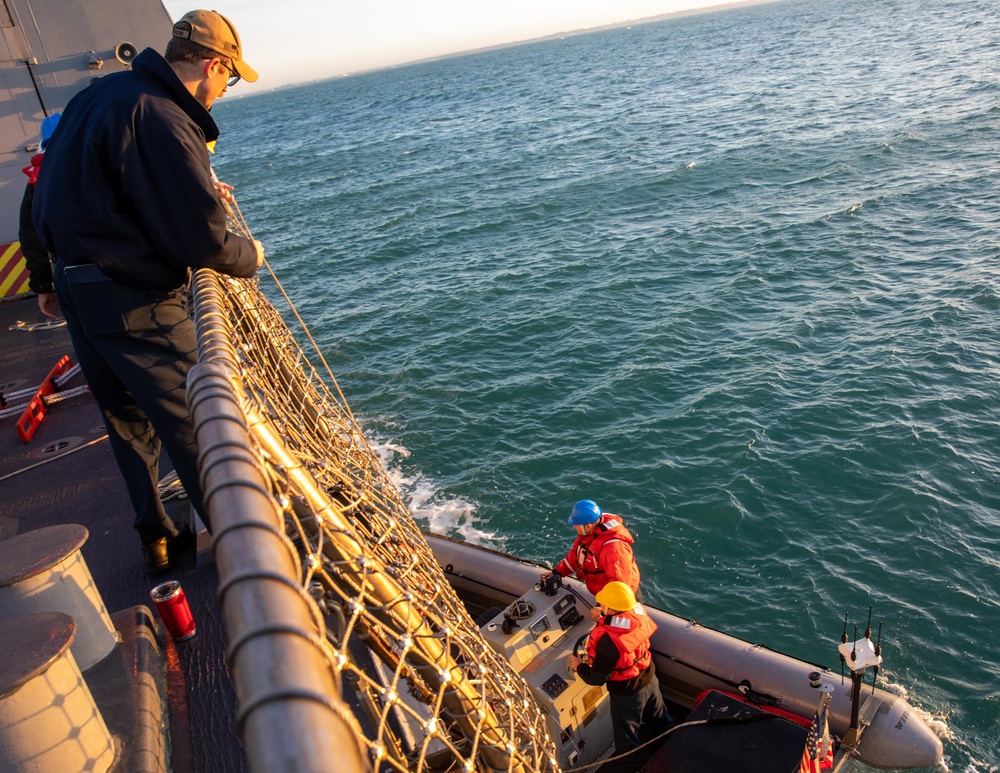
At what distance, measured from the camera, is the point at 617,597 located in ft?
18.1

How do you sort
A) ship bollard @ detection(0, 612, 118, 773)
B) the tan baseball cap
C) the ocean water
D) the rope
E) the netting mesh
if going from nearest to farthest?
1. the netting mesh
2. ship bollard @ detection(0, 612, 118, 773)
3. the tan baseball cap
4. the ocean water
5. the rope

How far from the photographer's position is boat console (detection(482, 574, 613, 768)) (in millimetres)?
5957

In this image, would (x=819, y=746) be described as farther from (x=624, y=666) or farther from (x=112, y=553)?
(x=112, y=553)

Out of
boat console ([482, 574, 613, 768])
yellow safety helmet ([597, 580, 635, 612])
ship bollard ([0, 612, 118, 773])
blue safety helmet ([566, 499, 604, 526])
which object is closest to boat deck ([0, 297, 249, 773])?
ship bollard ([0, 612, 118, 773])

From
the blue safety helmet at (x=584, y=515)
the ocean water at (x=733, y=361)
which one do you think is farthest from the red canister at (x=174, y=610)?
the ocean water at (x=733, y=361)

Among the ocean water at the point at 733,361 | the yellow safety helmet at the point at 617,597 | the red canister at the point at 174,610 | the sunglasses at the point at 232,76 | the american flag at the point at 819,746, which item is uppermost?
the sunglasses at the point at 232,76

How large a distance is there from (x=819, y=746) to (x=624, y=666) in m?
1.41

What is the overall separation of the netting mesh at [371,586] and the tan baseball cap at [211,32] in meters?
0.90

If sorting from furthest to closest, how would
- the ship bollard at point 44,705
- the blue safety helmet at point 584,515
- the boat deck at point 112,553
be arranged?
the blue safety helmet at point 584,515 → the boat deck at point 112,553 → the ship bollard at point 44,705

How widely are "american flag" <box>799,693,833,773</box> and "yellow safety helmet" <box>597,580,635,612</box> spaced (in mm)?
1390

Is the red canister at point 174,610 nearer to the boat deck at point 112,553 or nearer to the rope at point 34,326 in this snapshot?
the boat deck at point 112,553

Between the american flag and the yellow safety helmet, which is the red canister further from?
the american flag

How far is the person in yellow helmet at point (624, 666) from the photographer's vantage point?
5465 millimetres

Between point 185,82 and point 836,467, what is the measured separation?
11338 millimetres
